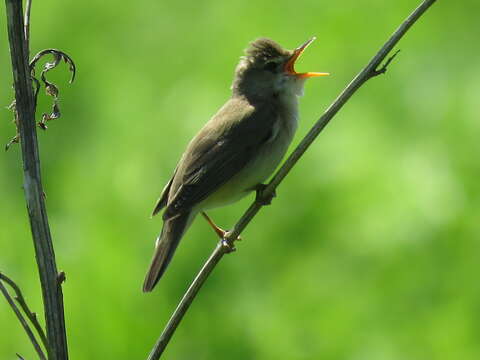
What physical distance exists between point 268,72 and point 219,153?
417 mm

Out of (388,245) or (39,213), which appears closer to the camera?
(39,213)

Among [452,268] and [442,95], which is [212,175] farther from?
[442,95]

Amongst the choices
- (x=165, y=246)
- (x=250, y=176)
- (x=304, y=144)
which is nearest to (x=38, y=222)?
(x=304, y=144)

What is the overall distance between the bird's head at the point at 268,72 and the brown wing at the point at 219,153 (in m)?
0.09

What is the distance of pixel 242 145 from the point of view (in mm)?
2846

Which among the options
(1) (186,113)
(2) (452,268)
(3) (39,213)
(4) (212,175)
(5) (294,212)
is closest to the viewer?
(3) (39,213)

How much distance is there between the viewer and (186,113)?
11.8 ft

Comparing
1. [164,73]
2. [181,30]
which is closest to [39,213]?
[164,73]

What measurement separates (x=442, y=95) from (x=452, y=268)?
0.77 metres

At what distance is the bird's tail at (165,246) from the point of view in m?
2.31

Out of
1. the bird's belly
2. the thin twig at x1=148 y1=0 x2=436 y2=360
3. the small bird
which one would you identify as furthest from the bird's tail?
the thin twig at x1=148 y1=0 x2=436 y2=360

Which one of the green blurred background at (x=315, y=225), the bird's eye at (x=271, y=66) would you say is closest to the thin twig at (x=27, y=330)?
the green blurred background at (x=315, y=225)

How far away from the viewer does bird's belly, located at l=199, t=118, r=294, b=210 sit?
2.79 metres

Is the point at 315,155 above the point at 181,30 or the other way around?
the other way around
